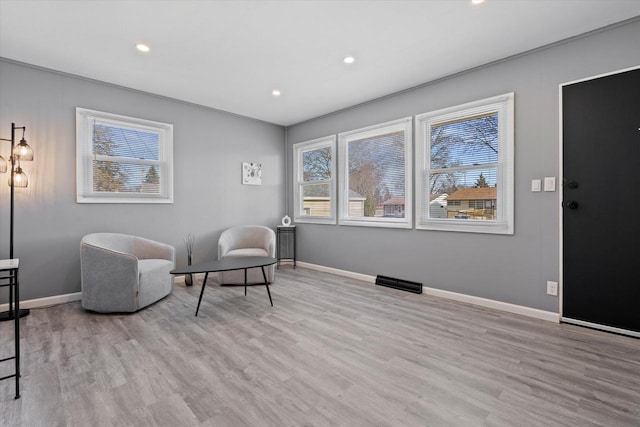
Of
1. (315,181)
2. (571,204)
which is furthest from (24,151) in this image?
(571,204)

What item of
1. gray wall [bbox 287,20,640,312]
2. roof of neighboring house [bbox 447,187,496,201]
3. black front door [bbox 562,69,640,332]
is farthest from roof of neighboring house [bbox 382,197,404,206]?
black front door [bbox 562,69,640,332]

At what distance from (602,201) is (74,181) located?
5717 mm

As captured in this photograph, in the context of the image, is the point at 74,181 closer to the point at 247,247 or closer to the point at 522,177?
the point at 247,247

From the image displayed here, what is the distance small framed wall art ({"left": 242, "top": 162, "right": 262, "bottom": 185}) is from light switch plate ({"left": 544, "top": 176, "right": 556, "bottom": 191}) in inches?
169

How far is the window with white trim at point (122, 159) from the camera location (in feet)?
11.9

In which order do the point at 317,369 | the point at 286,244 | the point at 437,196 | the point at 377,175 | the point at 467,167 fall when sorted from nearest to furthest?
the point at 317,369, the point at 467,167, the point at 437,196, the point at 377,175, the point at 286,244

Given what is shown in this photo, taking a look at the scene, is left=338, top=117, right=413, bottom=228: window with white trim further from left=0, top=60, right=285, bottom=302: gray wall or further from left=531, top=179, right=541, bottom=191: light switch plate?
left=0, top=60, right=285, bottom=302: gray wall

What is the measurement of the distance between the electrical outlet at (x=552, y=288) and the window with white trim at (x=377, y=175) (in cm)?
160

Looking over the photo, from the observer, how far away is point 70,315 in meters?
3.08

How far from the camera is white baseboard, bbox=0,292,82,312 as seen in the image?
10.4ft

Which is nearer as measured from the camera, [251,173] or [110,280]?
[110,280]

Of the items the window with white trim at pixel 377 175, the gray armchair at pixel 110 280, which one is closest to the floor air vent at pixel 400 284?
the window with white trim at pixel 377 175

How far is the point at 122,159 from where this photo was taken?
155 inches

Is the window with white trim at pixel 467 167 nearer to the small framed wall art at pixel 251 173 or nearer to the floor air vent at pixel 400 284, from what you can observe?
the floor air vent at pixel 400 284
